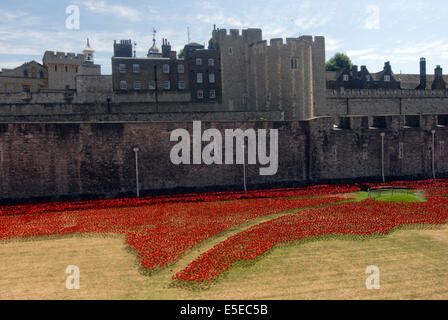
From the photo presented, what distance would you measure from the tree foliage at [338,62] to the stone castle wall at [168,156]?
4156cm

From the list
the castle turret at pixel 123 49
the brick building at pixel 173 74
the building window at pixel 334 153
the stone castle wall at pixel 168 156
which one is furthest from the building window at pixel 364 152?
the castle turret at pixel 123 49

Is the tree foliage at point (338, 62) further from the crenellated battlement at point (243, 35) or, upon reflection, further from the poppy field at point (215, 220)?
the poppy field at point (215, 220)

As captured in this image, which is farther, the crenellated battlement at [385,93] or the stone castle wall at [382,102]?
the crenellated battlement at [385,93]

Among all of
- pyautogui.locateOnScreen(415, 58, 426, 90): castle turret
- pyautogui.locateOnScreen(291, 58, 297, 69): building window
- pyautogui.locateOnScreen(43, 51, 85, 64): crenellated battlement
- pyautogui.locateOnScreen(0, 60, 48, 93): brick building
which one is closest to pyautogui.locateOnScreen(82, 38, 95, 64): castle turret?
pyautogui.locateOnScreen(43, 51, 85, 64): crenellated battlement

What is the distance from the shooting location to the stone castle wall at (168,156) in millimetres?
22875

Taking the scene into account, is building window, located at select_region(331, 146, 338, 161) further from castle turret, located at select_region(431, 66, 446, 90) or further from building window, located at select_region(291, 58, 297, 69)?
castle turret, located at select_region(431, 66, 446, 90)

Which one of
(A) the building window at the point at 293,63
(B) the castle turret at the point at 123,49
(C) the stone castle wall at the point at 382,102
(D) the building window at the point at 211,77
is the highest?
(B) the castle turret at the point at 123,49

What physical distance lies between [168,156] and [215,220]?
27.9 feet

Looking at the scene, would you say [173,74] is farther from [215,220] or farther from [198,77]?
[215,220]

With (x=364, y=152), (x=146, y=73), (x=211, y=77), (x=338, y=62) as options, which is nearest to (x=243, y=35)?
(x=211, y=77)

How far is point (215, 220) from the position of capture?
58.1 feet

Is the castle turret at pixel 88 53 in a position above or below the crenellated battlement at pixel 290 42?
above
